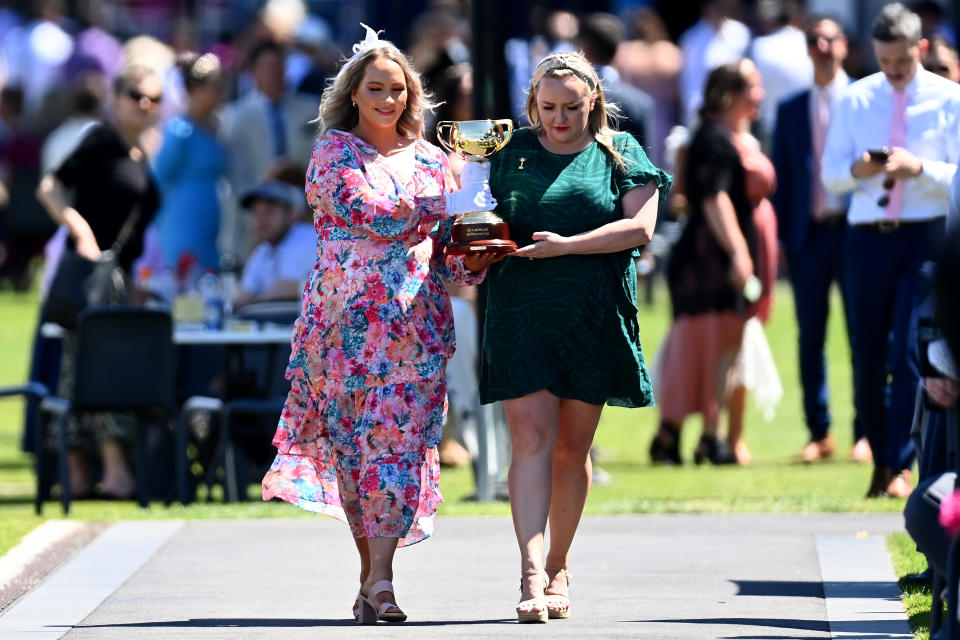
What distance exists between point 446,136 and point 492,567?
173 centimetres

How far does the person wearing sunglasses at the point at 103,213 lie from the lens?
1205 cm

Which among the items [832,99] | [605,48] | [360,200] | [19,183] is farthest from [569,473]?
[19,183]

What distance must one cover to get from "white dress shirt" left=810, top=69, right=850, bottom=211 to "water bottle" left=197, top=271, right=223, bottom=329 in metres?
3.39

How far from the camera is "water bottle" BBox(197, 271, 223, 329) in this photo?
1202 cm

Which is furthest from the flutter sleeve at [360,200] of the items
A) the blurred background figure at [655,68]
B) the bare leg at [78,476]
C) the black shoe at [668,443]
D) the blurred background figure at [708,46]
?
the blurred background figure at [655,68]

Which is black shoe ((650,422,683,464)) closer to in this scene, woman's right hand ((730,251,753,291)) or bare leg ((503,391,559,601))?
woman's right hand ((730,251,753,291))

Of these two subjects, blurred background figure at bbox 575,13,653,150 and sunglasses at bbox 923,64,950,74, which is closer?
sunglasses at bbox 923,64,950,74

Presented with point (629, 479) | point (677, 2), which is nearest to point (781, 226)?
point (629, 479)

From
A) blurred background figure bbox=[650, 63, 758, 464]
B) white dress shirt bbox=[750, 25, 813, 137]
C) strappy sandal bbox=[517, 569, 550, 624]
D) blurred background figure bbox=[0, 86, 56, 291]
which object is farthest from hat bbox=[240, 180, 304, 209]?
blurred background figure bbox=[0, 86, 56, 291]

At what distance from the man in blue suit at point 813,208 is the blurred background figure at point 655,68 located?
27.5ft

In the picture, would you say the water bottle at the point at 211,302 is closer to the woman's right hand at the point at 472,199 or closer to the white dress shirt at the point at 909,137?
the white dress shirt at the point at 909,137

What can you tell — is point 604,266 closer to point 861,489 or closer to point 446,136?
point 446,136

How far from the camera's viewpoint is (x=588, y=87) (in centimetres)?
730

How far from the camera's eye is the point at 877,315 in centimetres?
1014
